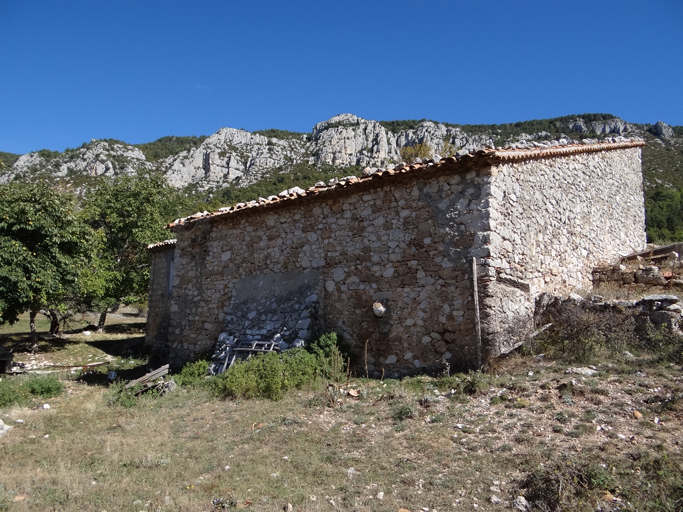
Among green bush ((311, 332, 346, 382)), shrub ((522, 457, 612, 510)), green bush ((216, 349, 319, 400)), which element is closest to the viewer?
shrub ((522, 457, 612, 510))

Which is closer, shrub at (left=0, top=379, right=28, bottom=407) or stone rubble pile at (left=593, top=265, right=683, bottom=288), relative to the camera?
shrub at (left=0, top=379, right=28, bottom=407)

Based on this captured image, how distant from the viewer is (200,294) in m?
11.9

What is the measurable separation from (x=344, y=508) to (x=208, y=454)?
7.51ft

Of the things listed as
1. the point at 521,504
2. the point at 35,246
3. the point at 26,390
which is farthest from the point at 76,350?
the point at 521,504

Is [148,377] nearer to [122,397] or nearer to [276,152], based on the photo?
[122,397]

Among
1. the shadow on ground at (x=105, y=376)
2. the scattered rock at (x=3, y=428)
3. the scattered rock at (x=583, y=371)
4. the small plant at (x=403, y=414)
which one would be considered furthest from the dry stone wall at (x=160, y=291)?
the scattered rock at (x=583, y=371)

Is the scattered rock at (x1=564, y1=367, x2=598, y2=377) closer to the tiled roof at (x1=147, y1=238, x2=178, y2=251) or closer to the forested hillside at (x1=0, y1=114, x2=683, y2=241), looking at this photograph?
the tiled roof at (x1=147, y1=238, x2=178, y2=251)

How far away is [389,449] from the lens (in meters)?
5.18

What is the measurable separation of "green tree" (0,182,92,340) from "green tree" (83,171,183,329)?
633cm

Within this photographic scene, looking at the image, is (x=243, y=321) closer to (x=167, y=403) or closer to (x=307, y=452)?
(x=167, y=403)

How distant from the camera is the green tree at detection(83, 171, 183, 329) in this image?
823 inches

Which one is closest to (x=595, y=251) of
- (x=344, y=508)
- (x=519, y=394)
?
(x=519, y=394)

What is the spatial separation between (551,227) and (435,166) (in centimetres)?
316

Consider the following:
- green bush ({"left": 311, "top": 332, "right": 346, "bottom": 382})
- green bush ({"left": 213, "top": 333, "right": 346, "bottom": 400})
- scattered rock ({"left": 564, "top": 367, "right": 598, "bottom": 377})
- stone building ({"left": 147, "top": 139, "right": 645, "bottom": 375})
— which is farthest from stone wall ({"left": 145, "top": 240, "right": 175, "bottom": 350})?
scattered rock ({"left": 564, "top": 367, "right": 598, "bottom": 377})
